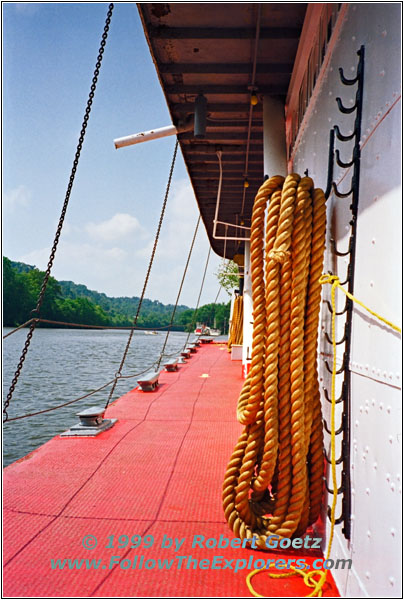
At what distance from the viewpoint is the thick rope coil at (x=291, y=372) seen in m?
2.08

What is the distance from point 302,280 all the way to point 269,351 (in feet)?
1.24

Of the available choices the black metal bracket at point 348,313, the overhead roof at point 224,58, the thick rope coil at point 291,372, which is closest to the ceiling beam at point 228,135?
the overhead roof at point 224,58

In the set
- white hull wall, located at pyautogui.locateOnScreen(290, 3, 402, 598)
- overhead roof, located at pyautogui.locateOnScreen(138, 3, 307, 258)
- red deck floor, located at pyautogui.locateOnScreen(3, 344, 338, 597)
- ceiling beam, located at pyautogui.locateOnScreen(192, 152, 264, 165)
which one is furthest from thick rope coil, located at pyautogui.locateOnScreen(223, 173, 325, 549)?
ceiling beam, located at pyautogui.locateOnScreen(192, 152, 264, 165)

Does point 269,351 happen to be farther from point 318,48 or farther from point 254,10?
point 254,10

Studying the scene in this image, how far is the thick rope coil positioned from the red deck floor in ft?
1.08

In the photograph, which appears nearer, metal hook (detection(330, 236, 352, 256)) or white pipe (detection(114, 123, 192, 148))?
metal hook (detection(330, 236, 352, 256))

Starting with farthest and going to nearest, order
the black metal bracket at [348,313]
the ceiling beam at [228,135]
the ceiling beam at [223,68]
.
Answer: the ceiling beam at [228,135], the ceiling beam at [223,68], the black metal bracket at [348,313]

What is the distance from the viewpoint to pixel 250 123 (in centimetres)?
400

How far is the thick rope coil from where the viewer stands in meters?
2.08

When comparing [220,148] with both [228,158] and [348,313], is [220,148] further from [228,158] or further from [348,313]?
[348,313]

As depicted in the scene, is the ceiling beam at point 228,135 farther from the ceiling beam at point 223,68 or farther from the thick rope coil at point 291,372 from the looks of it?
the thick rope coil at point 291,372

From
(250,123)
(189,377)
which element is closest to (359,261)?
(250,123)

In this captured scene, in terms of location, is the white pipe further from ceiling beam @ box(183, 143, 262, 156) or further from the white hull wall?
the white hull wall

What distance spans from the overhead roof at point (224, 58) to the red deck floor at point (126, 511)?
9.70ft
